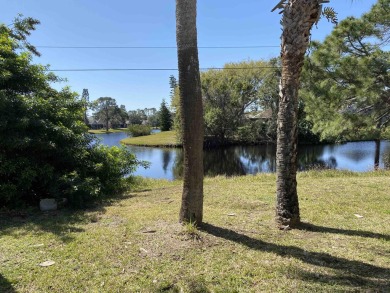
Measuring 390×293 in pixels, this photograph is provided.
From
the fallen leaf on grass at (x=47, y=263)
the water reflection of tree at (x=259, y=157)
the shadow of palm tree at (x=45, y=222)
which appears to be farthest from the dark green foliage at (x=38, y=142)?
the water reflection of tree at (x=259, y=157)

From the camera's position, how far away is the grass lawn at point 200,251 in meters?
2.71

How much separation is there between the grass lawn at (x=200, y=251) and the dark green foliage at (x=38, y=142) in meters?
0.77

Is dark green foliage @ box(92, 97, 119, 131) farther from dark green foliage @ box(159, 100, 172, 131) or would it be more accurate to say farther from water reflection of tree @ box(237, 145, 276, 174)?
water reflection of tree @ box(237, 145, 276, 174)

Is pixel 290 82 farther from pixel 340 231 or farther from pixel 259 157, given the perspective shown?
pixel 259 157

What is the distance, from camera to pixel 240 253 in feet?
10.8

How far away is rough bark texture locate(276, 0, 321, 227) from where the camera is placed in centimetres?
384

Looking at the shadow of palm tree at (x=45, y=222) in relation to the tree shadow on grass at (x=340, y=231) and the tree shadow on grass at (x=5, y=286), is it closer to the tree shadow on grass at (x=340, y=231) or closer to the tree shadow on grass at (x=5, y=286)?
the tree shadow on grass at (x=5, y=286)

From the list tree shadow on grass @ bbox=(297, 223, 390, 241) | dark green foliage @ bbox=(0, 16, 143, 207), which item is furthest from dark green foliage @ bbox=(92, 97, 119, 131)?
tree shadow on grass @ bbox=(297, 223, 390, 241)

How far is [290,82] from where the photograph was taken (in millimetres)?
3938

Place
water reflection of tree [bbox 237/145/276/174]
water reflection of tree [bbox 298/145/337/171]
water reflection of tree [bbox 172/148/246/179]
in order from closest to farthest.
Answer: water reflection of tree [bbox 172/148/246/179] < water reflection of tree [bbox 237/145/276/174] < water reflection of tree [bbox 298/145/337/171]

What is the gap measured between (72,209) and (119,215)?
50.8 inches

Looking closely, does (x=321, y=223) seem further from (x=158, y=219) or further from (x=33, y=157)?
(x=33, y=157)

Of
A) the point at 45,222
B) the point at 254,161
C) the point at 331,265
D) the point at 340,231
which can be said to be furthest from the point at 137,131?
the point at 331,265

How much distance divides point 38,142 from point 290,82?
4.88 m
